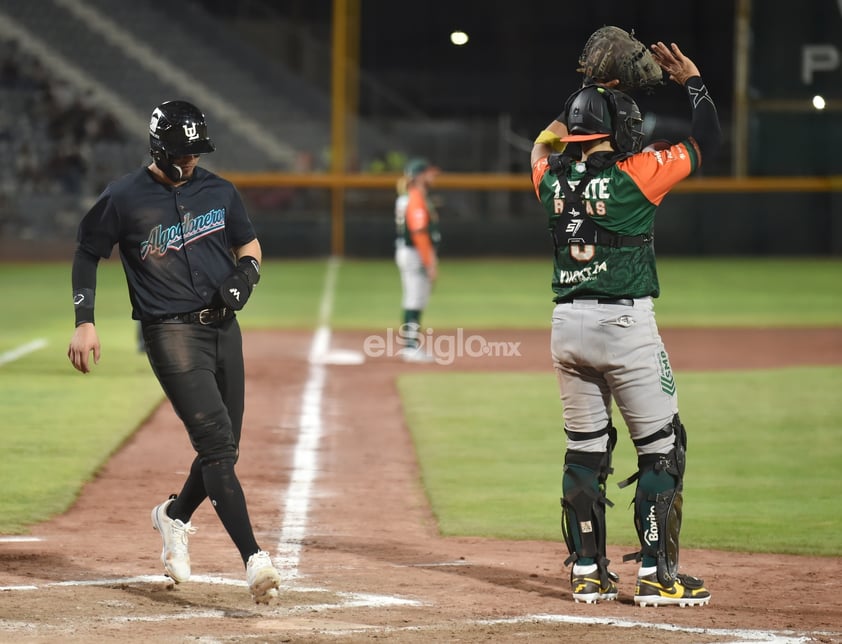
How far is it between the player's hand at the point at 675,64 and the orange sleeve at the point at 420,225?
30.5 feet

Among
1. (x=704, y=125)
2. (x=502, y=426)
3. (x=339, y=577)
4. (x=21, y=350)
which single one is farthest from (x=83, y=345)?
(x=21, y=350)

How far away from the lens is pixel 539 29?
37.0m

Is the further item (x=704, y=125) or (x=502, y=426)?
(x=502, y=426)

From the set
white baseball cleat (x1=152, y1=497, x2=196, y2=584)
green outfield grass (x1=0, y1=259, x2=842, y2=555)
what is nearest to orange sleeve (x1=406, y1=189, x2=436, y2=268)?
green outfield grass (x1=0, y1=259, x2=842, y2=555)

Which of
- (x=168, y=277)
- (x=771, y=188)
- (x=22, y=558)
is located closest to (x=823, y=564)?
(x=168, y=277)

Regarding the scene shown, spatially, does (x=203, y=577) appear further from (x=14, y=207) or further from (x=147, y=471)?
(x=14, y=207)

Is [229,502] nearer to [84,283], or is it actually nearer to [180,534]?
[180,534]

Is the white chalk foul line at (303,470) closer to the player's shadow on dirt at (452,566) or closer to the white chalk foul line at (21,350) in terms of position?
the player's shadow on dirt at (452,566)

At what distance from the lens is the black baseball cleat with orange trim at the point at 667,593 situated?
223 inches

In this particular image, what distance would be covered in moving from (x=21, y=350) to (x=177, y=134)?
37.2 feet

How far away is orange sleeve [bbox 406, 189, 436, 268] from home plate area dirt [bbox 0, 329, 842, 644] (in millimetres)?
5331

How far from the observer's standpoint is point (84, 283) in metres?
5.88

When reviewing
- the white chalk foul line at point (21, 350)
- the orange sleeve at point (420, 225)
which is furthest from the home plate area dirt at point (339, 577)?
the white chalk foul line at point (21, 350)

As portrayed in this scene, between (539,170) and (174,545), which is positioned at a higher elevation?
(539,170)
